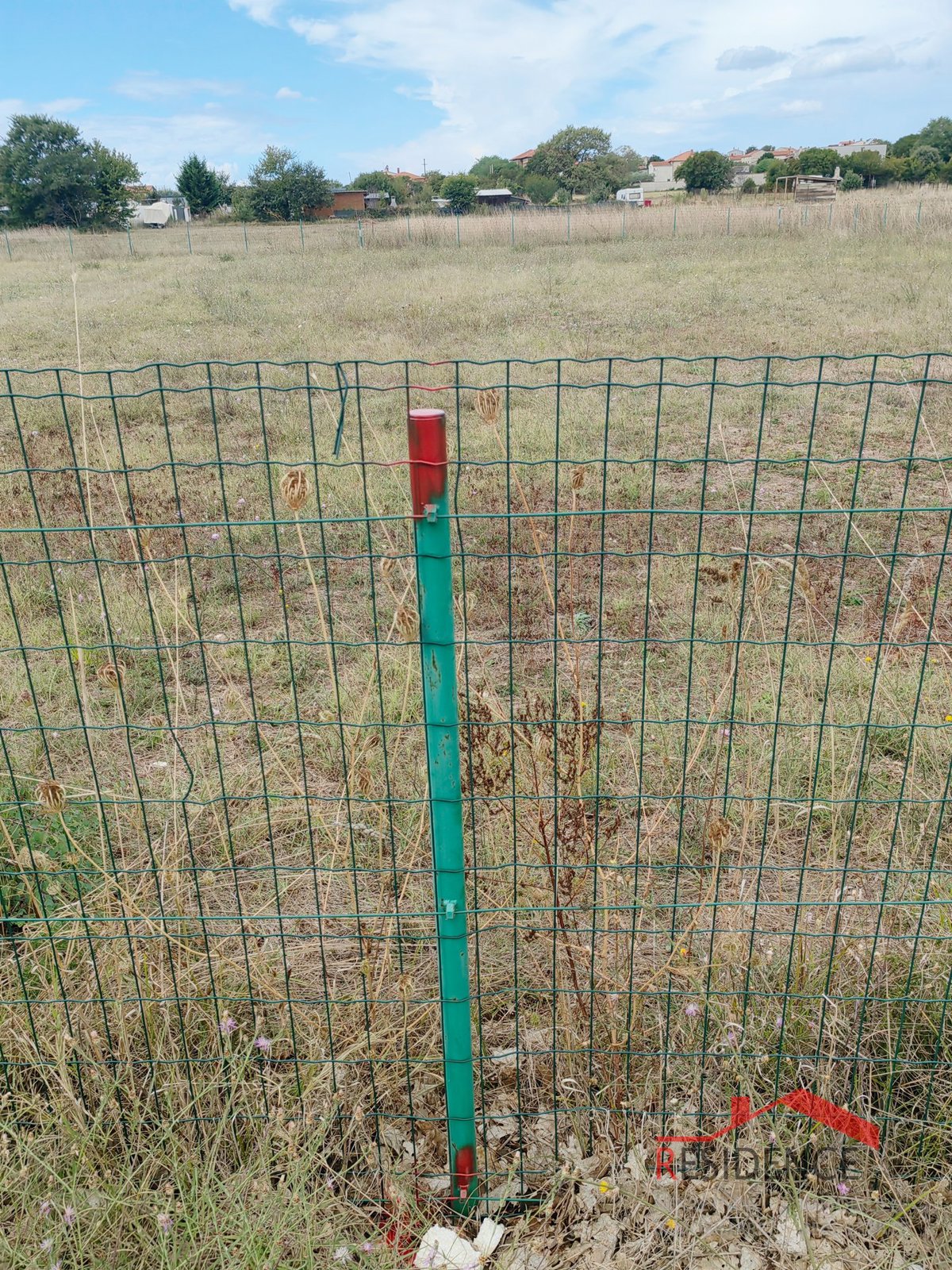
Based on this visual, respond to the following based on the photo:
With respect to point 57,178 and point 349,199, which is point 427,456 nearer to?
point 57,178

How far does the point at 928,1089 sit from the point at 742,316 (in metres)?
11.3

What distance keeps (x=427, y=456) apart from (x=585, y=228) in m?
23.3

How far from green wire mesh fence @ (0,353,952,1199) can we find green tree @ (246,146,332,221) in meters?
46.9

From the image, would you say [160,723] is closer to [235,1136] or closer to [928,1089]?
[235,1136]

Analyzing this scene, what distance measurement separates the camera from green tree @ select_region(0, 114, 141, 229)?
4759 centimetres

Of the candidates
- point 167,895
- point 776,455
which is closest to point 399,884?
point 167,895

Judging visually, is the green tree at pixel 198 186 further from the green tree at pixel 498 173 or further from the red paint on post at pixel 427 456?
the red paint on post at pixel 427 456

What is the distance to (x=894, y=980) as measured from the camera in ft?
7.42

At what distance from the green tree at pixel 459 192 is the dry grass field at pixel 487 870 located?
50982 millimetres

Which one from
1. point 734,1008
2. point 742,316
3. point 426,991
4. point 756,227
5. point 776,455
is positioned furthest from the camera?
point 756,227

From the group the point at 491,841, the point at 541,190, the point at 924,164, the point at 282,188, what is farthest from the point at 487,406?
the point at 924,164

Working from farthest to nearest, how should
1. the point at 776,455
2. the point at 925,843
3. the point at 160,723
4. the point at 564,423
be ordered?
the point at 564,423 → the point at 776,455 → the point at 160,723 → the point at 925,843

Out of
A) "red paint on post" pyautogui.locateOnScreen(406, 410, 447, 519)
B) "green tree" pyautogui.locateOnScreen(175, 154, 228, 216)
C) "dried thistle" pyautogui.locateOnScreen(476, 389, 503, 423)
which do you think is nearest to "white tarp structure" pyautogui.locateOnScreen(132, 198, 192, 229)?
"green tree" pyautogui.locateOnScreen(175, 154, 228, 216)

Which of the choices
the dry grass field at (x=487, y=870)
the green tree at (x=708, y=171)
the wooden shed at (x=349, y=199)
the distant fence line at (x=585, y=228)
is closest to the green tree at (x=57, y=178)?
the wooden shed at (x=349, y=199)
